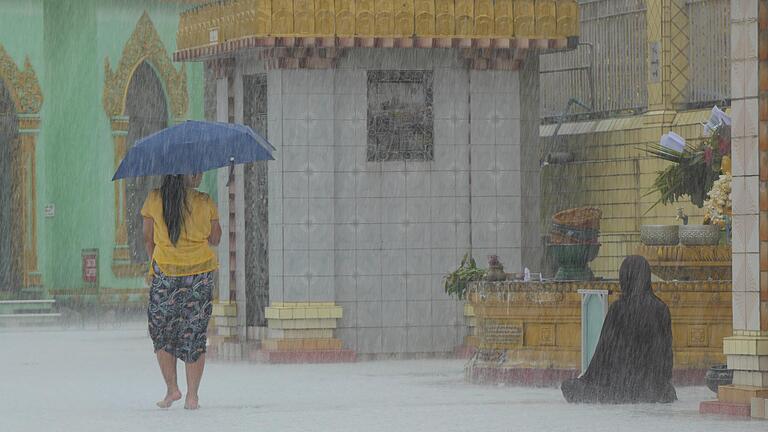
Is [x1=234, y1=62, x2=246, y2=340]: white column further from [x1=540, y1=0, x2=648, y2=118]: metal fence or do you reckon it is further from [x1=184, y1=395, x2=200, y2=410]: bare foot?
[x1=184, y1=395, x2=200, y2=410]: bare foot

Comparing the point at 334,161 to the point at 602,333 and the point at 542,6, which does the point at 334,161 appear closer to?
the point at 542,6

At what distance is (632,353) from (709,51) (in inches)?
341

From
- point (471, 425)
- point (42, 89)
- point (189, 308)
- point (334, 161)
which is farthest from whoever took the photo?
point (42, 89)

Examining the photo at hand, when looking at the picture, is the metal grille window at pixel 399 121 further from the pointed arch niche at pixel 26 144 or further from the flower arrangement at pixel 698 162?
the pointed arch niche at pixel 26 144

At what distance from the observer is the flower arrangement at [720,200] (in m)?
15.2

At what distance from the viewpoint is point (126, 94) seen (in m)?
30.2

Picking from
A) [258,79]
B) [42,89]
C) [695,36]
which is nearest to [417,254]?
[258,79]

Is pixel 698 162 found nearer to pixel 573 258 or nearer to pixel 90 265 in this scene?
pixel 573 258

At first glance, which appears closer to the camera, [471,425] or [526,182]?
[471,425]

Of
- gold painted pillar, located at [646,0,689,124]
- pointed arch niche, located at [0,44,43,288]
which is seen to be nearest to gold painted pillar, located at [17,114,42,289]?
pointed arch niche, located at [0,44,43,288]

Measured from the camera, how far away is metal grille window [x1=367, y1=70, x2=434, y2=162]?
1973 centimetres

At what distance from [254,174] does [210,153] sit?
6845 mm

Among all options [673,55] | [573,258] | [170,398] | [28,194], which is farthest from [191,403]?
[28,194]

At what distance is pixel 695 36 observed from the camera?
2192 cm
